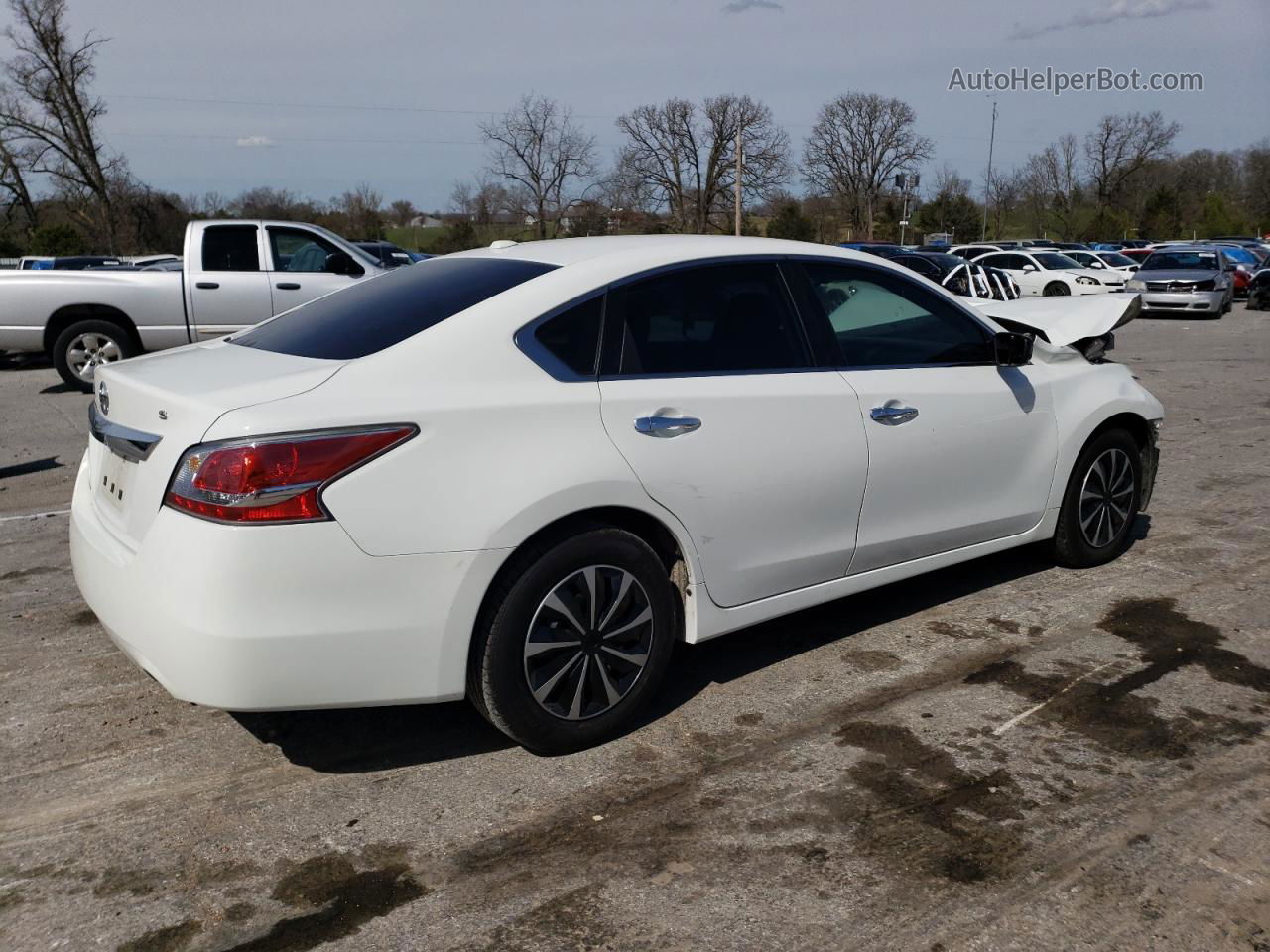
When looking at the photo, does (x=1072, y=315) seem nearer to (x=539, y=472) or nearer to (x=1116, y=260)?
(x=539, y=472)

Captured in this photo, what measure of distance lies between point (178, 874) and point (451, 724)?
1.10 metres

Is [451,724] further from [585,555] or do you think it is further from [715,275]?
[715,275]

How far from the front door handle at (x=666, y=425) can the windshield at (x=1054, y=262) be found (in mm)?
25347

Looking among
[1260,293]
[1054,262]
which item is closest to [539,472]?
[1054,262]

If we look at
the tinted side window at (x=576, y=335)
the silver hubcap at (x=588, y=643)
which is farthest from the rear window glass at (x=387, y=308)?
the silver hubcap at (x=588, y=643)

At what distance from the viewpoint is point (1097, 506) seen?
18.0 ft

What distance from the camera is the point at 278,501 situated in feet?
10.0

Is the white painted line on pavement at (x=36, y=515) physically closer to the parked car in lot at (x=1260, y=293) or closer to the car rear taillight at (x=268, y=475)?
the car rear taillight at (x=268, y=475)

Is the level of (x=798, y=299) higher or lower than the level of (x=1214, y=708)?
higher

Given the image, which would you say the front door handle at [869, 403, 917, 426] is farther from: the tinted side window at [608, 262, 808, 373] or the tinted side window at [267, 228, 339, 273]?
the tinted side window at [267, 228, 339, 273]

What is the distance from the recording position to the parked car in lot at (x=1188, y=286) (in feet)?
82.3

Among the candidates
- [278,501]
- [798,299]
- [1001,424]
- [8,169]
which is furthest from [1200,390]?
[8,169]

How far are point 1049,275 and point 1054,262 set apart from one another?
1415 mm

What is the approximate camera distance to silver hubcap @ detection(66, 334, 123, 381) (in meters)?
12.4
